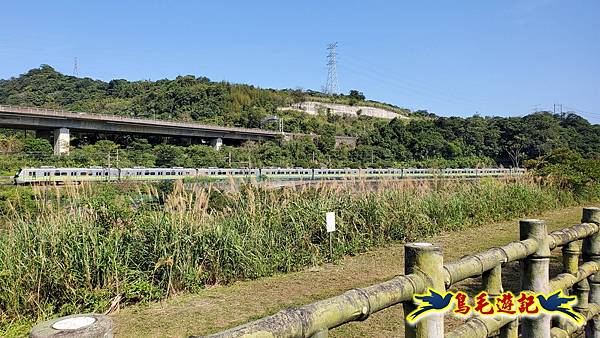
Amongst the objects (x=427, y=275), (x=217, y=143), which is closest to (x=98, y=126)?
(x=217, y=143)

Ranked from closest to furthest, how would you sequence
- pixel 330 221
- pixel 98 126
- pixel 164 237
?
pixel 164 237
pixel 330 221
pixel 98 126

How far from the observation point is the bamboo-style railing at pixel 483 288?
1.09 meters

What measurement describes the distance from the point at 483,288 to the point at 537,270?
35 centimetres

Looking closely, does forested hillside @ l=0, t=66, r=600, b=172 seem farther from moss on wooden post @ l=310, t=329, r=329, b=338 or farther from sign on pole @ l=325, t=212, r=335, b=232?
moss on wooden post @ l=310, t=329, r=329, b=338

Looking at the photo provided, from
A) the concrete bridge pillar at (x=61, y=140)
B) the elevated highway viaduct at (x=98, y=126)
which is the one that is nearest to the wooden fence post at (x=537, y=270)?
the elevated highway viaduct at (x=98, y=126)

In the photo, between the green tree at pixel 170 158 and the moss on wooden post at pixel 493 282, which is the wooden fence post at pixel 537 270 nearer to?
the moss on wooden post at pixel 493 282

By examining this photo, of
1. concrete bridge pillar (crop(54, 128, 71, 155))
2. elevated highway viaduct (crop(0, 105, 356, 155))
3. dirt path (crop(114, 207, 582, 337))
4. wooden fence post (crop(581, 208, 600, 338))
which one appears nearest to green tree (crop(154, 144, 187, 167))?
elevated highway viaduct (crop(0, 105, 356, 155))

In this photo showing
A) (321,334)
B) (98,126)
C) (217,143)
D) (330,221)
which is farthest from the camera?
(217,143)

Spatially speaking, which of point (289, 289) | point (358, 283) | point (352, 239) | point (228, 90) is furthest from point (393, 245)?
point (228, 90)

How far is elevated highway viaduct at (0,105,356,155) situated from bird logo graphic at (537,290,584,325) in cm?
3200

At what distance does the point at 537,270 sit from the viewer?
80.0 inches

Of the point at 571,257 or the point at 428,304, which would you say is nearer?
the point at 428,304

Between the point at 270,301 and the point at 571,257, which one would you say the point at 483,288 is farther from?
the point at 270,301

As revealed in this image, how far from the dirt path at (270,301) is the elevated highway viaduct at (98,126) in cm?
2913
